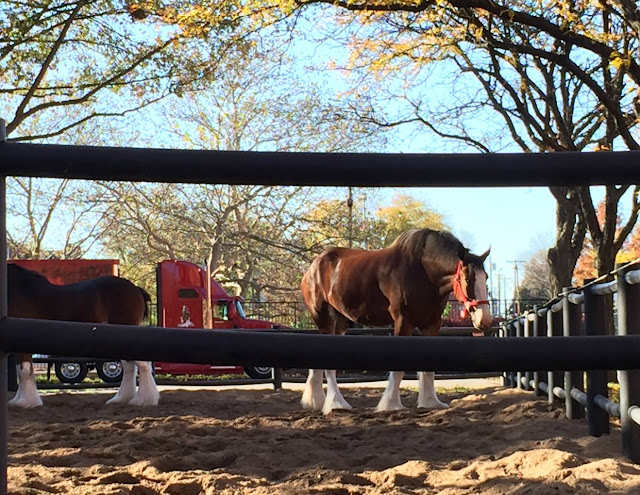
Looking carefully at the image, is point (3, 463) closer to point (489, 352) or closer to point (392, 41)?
point (489, 352)

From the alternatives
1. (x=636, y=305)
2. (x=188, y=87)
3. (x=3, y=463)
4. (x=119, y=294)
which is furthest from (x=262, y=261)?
(x=3, y=463)

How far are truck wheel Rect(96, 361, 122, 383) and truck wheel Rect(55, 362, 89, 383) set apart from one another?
0.57 m

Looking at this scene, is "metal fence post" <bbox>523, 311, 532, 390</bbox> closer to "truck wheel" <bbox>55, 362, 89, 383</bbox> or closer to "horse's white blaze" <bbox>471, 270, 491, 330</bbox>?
"horse's white blaze" <bbox>471, 270, 491, 330</bbox>

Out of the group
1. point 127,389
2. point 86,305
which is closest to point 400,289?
point 127,389

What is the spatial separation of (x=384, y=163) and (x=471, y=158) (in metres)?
0.13

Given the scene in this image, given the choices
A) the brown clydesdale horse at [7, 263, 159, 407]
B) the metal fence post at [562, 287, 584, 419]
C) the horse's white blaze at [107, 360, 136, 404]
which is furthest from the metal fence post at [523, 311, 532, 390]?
the horse's white blaze at [107, 360, 136, 404]

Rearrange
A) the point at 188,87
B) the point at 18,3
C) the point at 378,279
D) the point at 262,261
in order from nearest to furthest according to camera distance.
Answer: the point at 378,279 < the point at 18,3 < the point at 188,87 < the point at 262,261

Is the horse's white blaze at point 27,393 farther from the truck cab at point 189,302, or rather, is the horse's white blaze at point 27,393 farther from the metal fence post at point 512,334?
the truck cab at point 189,302

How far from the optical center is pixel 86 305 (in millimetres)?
9008

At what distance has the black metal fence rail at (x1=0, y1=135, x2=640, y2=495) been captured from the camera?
1.14 metres

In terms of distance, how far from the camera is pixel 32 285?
356 inches

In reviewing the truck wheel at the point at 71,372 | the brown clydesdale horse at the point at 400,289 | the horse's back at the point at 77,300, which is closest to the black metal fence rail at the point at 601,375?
the brown clydesdale horse at the point at 400,289

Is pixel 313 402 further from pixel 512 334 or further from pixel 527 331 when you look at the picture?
pixel 512 334

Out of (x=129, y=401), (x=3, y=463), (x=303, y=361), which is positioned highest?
(x=303, y=361)
